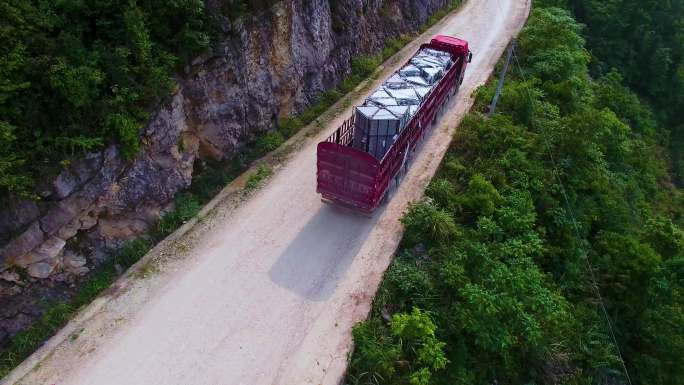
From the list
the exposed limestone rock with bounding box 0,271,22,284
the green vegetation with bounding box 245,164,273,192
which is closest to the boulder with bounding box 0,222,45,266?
the exposed limestone rock with bounding box 0,271,22,284

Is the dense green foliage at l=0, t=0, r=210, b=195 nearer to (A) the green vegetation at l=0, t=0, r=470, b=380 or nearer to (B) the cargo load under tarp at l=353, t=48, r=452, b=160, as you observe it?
(A) the green vegetation at l=0, t=0, r=470, b=380

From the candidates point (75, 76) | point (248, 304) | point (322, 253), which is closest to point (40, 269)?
point (75, 76)

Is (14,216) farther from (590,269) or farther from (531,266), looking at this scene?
(590,269)

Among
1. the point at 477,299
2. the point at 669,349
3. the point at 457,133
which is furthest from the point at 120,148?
the point at 669,349

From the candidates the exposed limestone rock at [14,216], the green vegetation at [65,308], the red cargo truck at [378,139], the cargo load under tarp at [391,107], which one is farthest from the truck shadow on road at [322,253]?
the exposed limestone rock at [14,216]

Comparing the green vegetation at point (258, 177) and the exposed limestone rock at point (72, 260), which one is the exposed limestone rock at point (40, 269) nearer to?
the exposed limestone rock at point (72, 260)

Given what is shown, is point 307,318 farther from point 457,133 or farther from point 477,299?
point 457,133

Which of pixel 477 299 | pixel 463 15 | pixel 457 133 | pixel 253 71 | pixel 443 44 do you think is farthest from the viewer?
pixel 463 15
